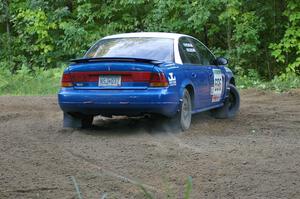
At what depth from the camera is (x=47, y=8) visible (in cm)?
2403

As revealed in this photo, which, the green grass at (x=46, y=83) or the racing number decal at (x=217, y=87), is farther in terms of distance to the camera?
the green grass at (x=46, y=83)

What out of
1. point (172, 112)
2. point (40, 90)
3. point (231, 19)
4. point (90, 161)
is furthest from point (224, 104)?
point (231, 19)

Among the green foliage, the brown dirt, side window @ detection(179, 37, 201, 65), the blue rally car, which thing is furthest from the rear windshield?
the green foliage

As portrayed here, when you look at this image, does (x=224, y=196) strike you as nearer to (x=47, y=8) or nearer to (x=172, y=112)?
(x=172, y=112)

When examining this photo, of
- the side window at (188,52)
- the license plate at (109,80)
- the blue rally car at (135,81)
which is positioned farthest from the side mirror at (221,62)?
the license plate at (109,80)

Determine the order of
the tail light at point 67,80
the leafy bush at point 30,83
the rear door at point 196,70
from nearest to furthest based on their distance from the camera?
the tail light at point 67,80
the rear door at point 196,70
the leafy bush at point 30,83

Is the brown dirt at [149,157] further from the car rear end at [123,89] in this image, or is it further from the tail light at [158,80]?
the tail light at [158,80]

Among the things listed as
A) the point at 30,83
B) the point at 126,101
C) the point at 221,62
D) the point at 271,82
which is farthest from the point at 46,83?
the point at 126,101

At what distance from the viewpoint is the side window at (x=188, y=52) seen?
31.6ft

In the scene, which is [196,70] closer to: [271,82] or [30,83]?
[271,82]

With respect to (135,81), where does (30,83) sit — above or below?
below

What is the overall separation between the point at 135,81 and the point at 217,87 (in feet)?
8.15

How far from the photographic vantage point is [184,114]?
931 cm

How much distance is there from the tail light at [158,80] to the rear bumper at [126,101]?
0.07 metres
